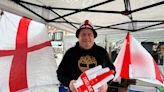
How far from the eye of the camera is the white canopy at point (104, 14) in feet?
6.35

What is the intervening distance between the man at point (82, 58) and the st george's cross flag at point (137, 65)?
73 cm

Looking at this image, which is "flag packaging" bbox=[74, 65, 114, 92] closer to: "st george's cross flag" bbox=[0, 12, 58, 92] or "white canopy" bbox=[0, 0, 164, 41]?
"st george's cross flag" bbox=[0, 12, 58, 92]

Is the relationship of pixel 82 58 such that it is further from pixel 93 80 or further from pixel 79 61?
pixel 93 80

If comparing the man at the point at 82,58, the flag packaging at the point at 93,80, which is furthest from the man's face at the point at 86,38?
the flag packaging at the point at 93,80

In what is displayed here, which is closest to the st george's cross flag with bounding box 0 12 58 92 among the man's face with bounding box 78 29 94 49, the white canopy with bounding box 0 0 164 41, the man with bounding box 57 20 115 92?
the white canopy with bounding box 0 0 164 41

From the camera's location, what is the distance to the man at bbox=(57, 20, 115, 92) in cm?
125

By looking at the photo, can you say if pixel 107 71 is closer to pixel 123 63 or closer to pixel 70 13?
pixel 123 63

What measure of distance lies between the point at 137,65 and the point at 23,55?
1054 mm

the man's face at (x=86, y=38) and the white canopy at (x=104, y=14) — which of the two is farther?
the white canopy at (x=104, y=14)

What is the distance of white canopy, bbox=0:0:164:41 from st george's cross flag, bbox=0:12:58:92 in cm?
18

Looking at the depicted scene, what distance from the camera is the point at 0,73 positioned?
5.08 feet

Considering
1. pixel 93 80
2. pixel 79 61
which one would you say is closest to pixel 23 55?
pixel 79 61

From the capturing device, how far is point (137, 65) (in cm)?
198

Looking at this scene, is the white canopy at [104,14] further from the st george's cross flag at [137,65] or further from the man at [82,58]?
the man at [82,58]
